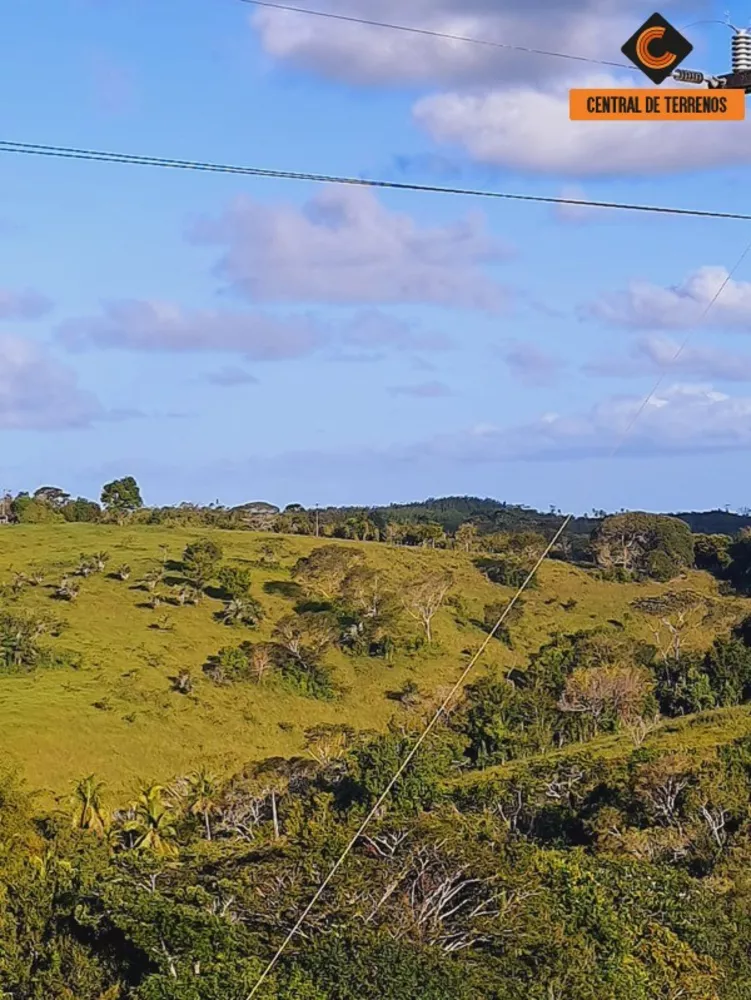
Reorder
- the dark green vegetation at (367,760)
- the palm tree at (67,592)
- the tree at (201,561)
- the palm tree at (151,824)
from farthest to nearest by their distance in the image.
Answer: the tree at (201,561) → the palm tree at (67,592) → the palm tree at (151,824) → the dark green vegetation at (367,760)

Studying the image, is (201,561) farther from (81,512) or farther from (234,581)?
(81,512)

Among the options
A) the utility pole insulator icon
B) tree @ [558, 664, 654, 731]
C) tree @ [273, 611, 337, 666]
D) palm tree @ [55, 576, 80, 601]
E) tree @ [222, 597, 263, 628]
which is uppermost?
the utility pole insulator icon

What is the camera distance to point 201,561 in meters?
72.1

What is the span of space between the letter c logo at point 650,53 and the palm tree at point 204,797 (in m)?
35.6

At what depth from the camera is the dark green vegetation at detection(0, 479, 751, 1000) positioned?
22.5 m

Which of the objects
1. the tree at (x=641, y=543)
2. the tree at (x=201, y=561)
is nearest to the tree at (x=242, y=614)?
the tree at (x=201, y=561)

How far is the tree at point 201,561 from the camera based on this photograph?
233 feet

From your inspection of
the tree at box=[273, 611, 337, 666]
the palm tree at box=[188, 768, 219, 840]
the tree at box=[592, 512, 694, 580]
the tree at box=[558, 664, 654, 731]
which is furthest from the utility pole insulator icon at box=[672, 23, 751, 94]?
the tree at box=[592, 512, 694, 580]

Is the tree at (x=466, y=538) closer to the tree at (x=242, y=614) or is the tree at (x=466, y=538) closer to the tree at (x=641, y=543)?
the tree at (x=641, y=543)

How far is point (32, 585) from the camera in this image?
228 feet

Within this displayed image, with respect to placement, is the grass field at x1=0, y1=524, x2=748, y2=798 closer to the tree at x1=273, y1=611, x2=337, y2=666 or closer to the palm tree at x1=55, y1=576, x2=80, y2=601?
the palm tree at x1=55, y1=576, x2=80, y2=601

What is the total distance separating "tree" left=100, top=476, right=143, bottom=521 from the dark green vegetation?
0.24 meters

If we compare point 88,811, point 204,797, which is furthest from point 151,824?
point 204,797

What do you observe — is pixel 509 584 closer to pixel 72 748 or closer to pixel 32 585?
pixel 32 585
